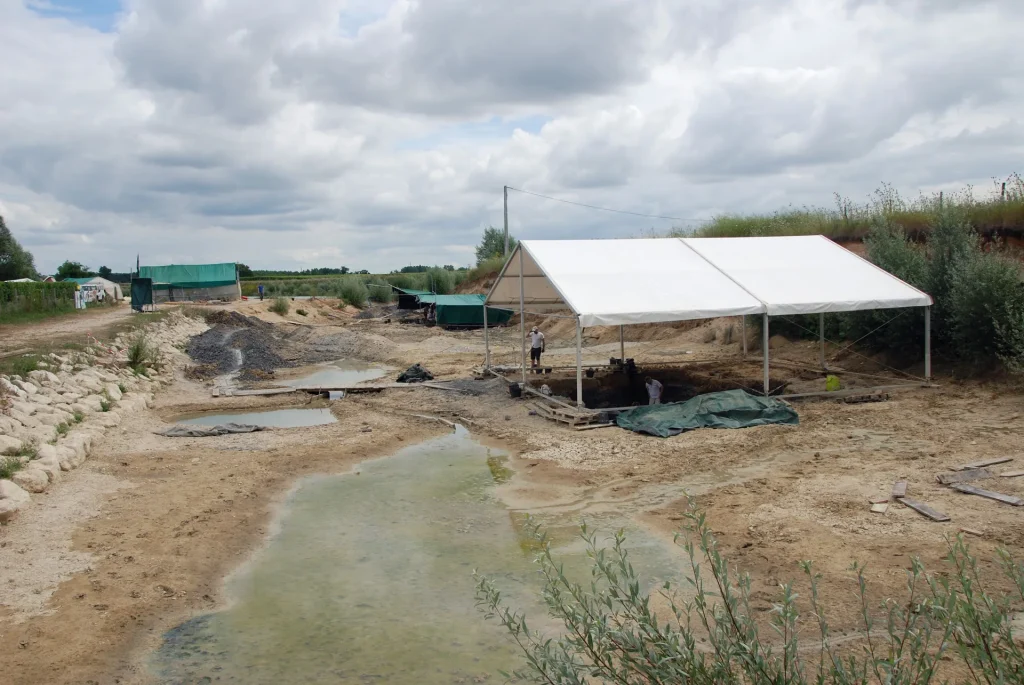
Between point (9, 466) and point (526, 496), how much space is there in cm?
641

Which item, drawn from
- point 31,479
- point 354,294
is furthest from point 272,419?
point 354,294

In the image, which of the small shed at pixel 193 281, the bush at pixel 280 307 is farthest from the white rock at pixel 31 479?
the small shed at pixel 193 281

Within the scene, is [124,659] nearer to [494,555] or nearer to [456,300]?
[494,555]

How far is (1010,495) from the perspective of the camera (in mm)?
8445

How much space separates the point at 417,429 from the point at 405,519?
5343 mm

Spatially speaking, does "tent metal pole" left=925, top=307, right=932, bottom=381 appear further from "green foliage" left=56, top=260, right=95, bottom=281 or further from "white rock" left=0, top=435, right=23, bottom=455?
"green foliage" left=56, top=260, right=95, bottom=281

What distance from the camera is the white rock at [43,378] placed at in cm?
1455

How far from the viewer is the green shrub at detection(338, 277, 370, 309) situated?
59.0 metres

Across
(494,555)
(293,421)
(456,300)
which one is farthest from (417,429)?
(456,300)

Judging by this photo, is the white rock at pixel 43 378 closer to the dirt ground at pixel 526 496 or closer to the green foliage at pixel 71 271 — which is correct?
the dirt ground at pixel 526 496

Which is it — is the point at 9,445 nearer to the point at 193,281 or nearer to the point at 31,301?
Answer: the point at 31,301

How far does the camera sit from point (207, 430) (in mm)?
14320

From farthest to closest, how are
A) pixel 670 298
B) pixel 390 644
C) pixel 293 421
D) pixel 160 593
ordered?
pixel 293 421 → pixel 670 298 → pixel 160 593 → pixel 390 644

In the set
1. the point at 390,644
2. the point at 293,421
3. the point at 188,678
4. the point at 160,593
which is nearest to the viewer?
the point at 188,678
